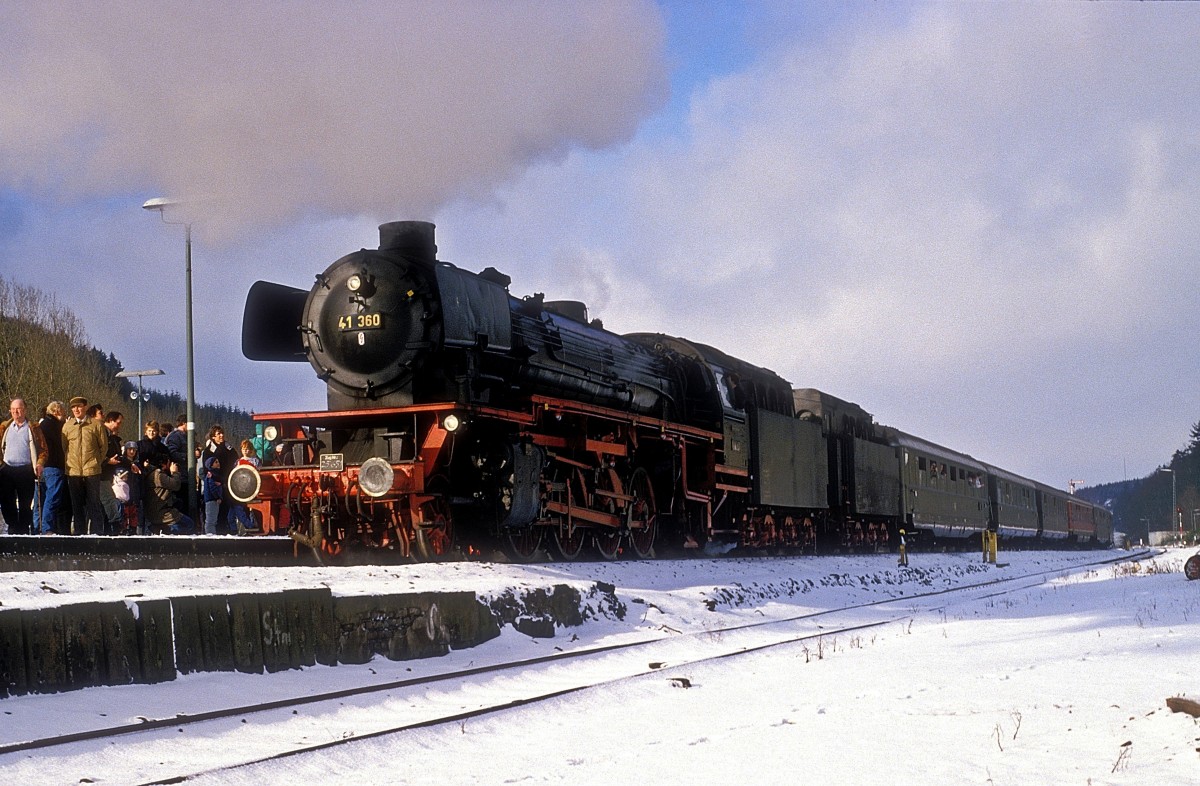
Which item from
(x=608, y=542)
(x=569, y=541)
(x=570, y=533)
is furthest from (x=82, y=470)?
(x=608, y=542)

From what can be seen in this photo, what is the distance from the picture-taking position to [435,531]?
13.8 meters

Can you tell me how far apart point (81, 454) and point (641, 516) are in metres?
8.50

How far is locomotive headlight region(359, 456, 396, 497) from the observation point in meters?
13.0

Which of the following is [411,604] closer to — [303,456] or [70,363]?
[303,456]

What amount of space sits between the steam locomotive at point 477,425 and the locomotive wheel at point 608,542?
26 mm

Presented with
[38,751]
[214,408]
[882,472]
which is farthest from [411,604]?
[214,408]

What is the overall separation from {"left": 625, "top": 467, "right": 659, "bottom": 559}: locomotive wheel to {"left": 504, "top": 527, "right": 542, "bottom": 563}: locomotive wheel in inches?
86.3

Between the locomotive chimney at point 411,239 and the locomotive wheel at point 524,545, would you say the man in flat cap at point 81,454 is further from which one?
the locomotive wheel at point 524,545

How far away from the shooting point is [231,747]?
256 inches

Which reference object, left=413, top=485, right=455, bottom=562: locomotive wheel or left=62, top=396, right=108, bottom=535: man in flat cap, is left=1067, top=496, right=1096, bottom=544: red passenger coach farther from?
left=62, top=396, right=108, bottom=535: man in flat cap

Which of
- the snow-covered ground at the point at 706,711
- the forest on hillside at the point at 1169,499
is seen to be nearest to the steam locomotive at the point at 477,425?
the snow-covered ground at the point at 706,711

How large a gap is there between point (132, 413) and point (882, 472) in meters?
40.1

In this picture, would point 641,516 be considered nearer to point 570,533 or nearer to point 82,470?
point 570,533

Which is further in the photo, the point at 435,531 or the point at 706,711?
the point at 435,531
